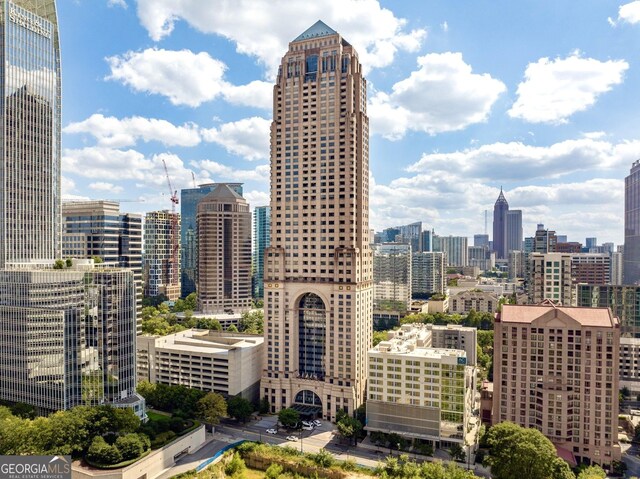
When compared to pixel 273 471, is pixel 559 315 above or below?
above

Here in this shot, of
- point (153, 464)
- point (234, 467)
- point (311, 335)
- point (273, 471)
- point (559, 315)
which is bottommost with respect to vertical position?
point (234, 467)

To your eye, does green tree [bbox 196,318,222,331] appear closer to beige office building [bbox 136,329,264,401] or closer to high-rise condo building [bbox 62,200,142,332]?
high-rise condo building [bbox 62,200,142,332]

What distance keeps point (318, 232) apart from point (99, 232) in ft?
268

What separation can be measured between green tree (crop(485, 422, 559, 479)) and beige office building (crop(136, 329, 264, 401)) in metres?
62.9

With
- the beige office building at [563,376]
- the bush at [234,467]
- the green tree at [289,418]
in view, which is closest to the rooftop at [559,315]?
the beige office building at [563,376]

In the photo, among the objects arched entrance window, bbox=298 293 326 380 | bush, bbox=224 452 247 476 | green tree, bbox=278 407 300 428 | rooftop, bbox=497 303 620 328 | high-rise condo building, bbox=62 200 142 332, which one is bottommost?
bush, bbox=224 452 247 476

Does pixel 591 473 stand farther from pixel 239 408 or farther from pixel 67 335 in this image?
pixel 67 335

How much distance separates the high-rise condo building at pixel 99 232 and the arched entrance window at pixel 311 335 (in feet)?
201

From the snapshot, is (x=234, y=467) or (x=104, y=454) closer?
(x=104, y=454)

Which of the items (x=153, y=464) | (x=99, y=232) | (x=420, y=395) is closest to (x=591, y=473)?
(x=420, y=395)

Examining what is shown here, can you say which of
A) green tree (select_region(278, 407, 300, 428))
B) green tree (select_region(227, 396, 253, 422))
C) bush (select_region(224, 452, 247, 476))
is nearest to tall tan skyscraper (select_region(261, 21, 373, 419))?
green tree (select_region(278, 407, 300, 428))

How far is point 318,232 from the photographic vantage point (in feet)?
389

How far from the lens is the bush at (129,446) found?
3044 inches

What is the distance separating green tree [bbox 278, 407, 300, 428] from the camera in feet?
337
